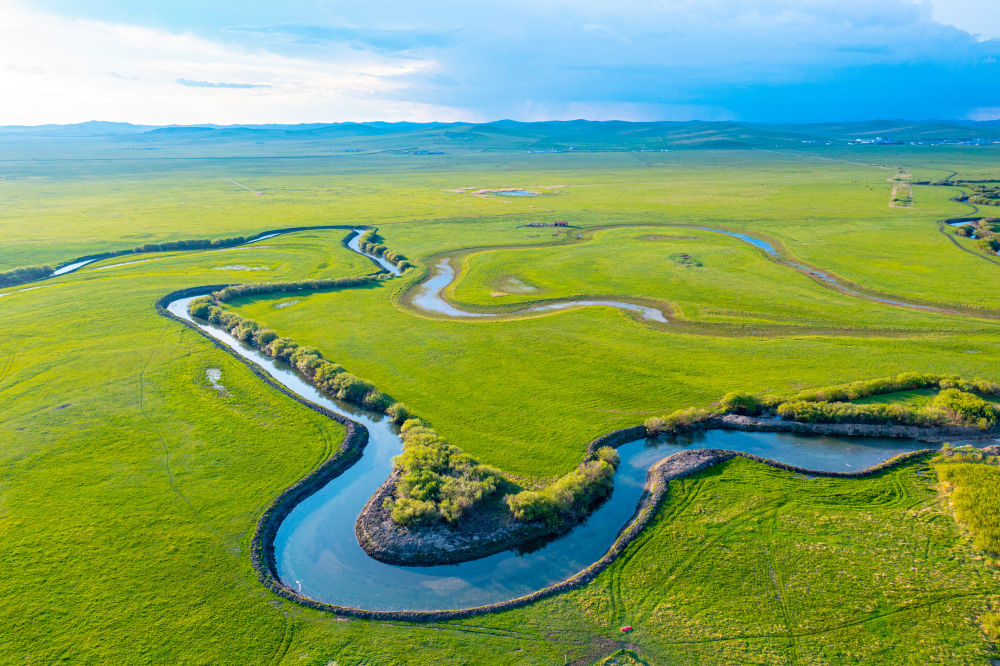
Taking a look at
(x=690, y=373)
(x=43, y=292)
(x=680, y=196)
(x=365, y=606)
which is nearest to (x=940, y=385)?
(x=690, y=373)

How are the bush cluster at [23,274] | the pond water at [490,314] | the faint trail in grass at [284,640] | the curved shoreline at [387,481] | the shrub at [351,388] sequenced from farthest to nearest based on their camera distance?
1. the bush cluster at [23,274]
2. the pond water at [490,314]
3. the shrub at [351,388]
4. the curved shoreline at [387,481]
5. the faint trail in grass at [284,640]

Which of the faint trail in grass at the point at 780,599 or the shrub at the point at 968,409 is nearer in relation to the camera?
the faint trail in grass at the point at 780,599

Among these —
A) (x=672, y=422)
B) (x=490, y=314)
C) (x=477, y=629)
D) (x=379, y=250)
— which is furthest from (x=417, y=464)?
(x=379, y=250)

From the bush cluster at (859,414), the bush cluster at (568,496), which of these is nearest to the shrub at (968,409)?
the bush cluster at (859,414)

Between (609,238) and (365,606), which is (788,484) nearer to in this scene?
(365,606)

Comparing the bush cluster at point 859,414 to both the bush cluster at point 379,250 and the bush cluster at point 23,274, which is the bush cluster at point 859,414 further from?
the bush cluster at point 23,274

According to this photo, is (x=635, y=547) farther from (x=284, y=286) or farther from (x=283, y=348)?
(x=284, y=286)
